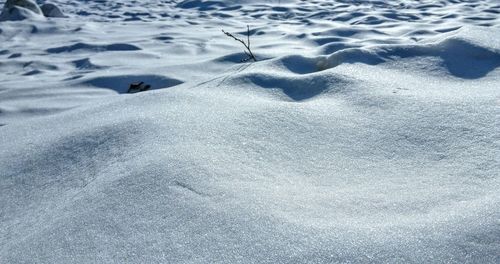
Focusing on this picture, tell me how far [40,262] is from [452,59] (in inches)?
70.3

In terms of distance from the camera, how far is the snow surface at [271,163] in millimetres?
811

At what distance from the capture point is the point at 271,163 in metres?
1.15

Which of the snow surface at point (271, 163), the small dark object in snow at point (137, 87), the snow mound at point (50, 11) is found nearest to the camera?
the snow surface at point (271, 163)

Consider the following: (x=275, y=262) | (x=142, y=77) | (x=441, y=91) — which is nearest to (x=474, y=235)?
(x=275, y=262)

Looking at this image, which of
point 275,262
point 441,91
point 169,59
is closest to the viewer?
point 275,262

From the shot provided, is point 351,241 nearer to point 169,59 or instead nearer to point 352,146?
point 352,146

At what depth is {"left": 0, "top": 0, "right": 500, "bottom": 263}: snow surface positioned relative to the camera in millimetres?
811

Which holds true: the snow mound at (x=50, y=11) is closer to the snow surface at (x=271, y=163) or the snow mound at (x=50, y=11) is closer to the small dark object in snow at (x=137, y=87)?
the snow surface at (x=271, y=163)

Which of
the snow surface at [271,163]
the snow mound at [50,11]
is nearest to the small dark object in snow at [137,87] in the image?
the snow surface at [271,163]

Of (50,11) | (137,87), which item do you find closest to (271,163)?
(137,87)

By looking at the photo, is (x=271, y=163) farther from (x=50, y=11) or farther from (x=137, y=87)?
(x=50, y=11)

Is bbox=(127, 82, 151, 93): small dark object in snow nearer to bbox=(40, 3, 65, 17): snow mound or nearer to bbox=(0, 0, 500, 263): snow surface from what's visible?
bbox=(0, 0, 500, 263): snow surface

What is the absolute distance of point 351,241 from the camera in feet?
2.58

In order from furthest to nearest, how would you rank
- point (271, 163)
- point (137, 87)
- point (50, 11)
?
point (50, 11), point (137, 87), point (271, 163)
